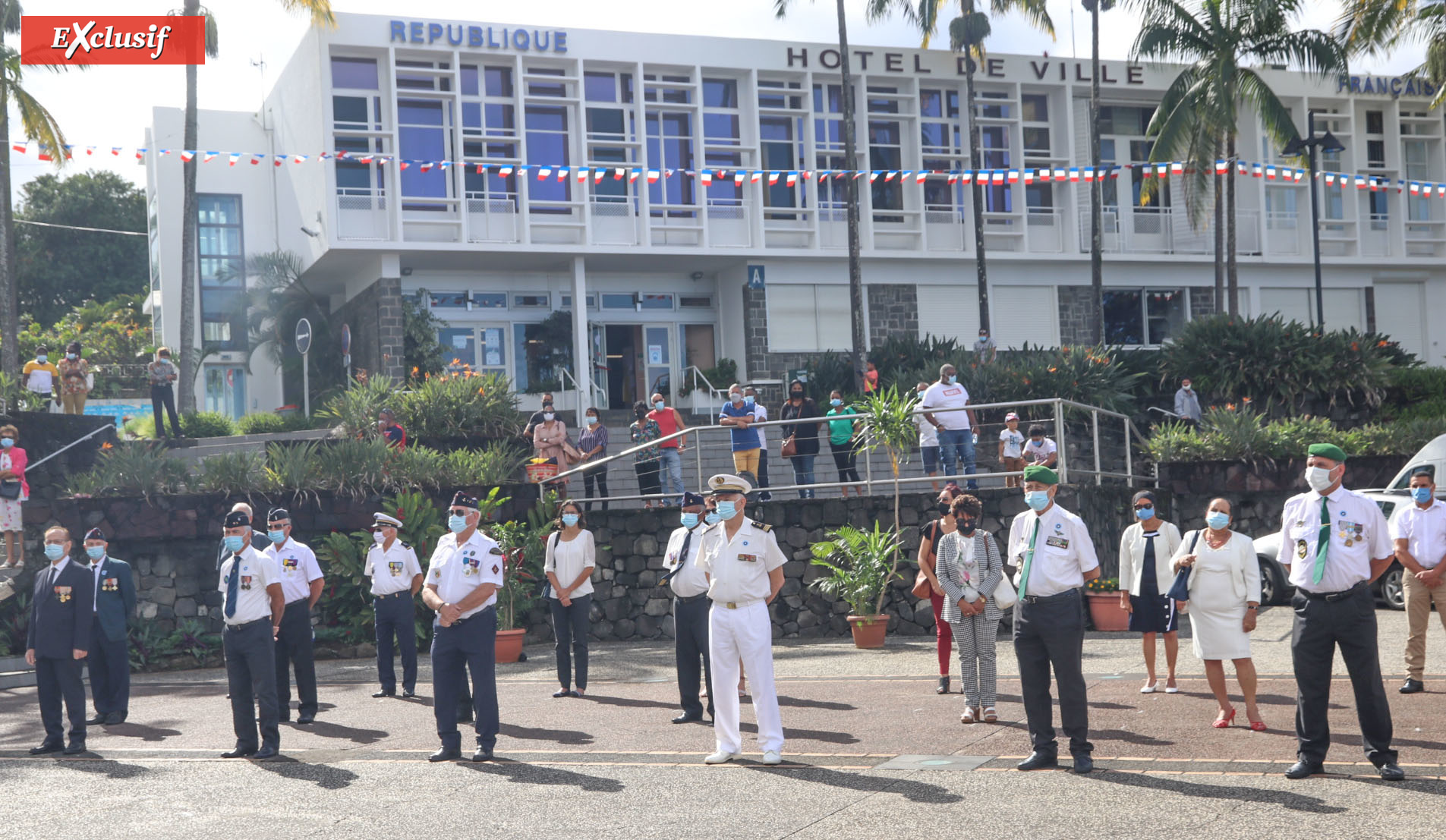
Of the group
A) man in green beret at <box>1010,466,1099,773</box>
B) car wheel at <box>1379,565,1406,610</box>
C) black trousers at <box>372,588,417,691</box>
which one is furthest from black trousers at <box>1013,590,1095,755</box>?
car wheel at <box>1379,565,1406,610</box>

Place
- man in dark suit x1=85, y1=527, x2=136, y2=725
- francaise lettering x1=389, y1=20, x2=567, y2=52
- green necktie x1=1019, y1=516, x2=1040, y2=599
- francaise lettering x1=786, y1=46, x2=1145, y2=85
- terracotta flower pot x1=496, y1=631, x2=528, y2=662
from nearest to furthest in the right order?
green necktie x1=1019, y1=516, x2=1040, y2=599 < man in dark suit x1=85, y1=527, x2=136, y2=725 < terracotta flower pot x1=496, y1=631, x2=528, y2=662 < francaise lettering x1=389, y1=20, x2=567, y2=52 < francaise lettering x1=786, y1=46, x2=1145, y2=85

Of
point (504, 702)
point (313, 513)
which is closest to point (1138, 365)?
point (313, 513)

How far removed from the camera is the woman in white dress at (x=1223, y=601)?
9.33 meters

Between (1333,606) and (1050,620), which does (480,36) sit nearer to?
(1050,620)

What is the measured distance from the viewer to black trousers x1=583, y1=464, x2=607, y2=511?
1838cm

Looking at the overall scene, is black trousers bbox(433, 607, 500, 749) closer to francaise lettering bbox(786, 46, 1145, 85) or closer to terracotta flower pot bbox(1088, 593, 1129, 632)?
terracotta flower pot bbox(1088, 593, 1129, 632)

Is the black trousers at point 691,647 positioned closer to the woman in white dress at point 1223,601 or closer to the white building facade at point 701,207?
the woman in white dress at point 1223,601

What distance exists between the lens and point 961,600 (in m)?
10.1

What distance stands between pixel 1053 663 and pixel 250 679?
5537 millimetres

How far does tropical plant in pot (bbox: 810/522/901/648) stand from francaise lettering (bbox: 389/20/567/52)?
16.0 metres

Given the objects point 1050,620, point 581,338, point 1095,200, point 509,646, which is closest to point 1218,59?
point 1095,200

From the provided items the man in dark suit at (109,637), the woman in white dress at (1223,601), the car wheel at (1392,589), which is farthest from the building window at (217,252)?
the woman in white dress at (1223,601)

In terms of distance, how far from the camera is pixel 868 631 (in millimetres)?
15211

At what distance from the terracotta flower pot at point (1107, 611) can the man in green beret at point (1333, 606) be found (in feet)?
23.1
